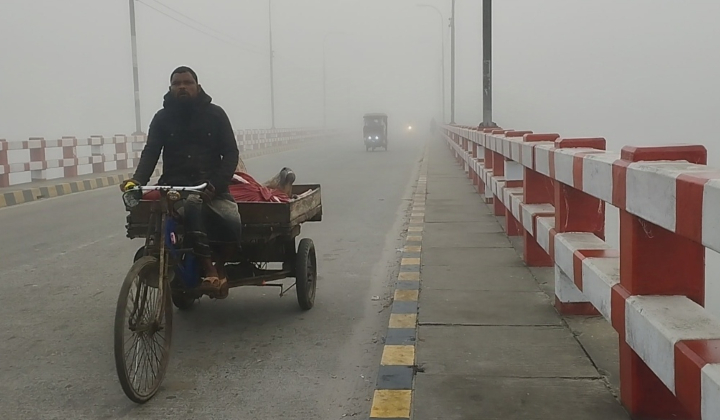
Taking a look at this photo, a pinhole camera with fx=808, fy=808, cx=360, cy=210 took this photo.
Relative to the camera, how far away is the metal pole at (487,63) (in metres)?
14.9

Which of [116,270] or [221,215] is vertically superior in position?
[221,215]

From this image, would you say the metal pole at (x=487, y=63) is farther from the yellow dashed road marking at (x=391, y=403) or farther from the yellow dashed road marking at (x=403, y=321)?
the yellow dashed road marking at (x=391, y=403)

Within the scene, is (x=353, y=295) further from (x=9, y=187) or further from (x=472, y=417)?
(x=9, y=187)

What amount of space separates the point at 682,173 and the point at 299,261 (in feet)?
11.4

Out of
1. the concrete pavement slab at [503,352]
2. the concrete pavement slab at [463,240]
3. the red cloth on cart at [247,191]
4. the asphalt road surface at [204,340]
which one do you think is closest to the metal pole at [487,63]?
the asphalt road surface at [204,340]

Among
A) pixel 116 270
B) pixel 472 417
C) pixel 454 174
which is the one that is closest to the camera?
pixel 472 417

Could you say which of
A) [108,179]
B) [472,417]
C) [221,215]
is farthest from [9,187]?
[472,417]

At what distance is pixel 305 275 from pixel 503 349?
168cm

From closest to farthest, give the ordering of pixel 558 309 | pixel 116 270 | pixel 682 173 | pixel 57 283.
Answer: pixel 682 173, pixel 558 309, pixel 57 283, pixel 116 270

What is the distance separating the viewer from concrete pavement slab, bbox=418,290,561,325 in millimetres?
5020

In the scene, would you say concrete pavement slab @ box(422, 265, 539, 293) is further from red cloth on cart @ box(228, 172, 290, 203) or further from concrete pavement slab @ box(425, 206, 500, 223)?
concrete pavement slab @ box(425, 206, 500, 223)

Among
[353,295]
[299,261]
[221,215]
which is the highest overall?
[221,215]

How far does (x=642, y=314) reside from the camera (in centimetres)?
281

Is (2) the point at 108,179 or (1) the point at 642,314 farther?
(2) the point at 108,179
